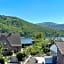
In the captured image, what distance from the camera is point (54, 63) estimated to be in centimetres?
3547

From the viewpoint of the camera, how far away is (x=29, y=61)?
128ft

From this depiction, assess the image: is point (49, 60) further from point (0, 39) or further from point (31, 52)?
point (0, 39)

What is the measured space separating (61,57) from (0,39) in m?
39.1

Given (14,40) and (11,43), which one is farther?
(14,40)

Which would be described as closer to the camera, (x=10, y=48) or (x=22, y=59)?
(x=22, y=59)

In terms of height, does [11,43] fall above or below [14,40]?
below

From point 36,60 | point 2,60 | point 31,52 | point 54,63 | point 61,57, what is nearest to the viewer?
point 61,57

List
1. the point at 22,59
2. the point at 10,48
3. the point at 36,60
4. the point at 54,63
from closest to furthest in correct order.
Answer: the point at 54,63, the point at 36,60, the point at 22,59, the point at 10,48

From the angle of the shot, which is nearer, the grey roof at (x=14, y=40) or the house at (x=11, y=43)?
the house at (x=11, y=43)

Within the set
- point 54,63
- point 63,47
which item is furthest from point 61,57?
point 54,63

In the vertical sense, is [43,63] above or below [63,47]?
below

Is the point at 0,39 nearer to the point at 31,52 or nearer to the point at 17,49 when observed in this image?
the point at 17,49

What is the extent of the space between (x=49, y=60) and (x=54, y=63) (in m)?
0.86

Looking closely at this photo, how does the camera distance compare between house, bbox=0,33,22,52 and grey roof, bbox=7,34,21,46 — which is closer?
house, bbox=0,33,22,52
